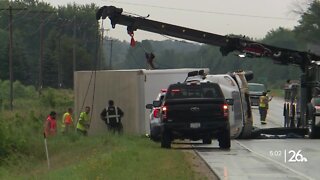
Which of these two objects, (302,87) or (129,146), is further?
(302,87)

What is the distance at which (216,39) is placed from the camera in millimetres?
33719

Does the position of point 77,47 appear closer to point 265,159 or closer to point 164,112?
point 164,112

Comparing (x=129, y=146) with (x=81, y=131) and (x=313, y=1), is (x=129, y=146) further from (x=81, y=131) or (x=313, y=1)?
(x=313, y=1)

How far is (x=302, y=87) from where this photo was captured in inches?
1229

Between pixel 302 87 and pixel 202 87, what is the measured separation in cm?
897

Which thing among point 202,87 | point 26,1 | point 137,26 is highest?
point 26,1

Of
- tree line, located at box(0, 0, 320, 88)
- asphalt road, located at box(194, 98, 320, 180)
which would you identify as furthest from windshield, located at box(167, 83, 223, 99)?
tree line, located at box(0, 0, 320, 88)

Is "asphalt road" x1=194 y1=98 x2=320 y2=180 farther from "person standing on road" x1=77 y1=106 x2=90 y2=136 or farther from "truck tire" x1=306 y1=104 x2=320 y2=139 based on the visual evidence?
"person standing on road" x1=77 y1=106 x2=90 y2=136

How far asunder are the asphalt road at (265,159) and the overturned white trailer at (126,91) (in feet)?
15.1

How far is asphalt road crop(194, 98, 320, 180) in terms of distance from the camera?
1583 centimetres

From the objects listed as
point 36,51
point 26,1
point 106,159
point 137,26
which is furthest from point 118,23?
point 36,51

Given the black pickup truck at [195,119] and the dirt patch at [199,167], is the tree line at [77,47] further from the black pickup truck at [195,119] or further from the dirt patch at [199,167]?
the dirt patch at [199,167]

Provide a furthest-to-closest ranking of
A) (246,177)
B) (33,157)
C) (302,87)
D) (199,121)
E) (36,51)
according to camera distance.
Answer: (36,51) → (302,87) → (33,157) → (199,121) → (246,177)

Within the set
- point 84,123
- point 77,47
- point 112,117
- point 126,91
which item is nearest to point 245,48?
point 126,91
